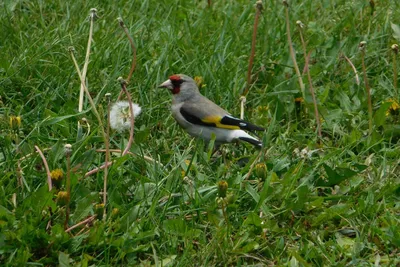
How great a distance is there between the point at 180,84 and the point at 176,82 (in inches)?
1.6

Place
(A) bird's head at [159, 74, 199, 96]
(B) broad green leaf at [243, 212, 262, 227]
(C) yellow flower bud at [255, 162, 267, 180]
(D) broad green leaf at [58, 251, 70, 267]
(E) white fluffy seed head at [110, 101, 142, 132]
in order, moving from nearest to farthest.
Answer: (D) broad green leaf at [58, 251, 70, 267], (B) broad green leaf at [243, 212, 262, 227], (C) yellow flower bud at [255, 162, 267, 180], (E) white fluffy seed head at [110, 101, 142, 132], (A) bird's head at [159, 74, 199, 96]

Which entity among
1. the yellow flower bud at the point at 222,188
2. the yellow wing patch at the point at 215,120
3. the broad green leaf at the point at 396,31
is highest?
the yellow flower bud at the point at 222,188

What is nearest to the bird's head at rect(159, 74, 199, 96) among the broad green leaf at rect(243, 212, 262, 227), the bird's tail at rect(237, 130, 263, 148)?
the bird's tail at rect(237, 130, 263, 148)

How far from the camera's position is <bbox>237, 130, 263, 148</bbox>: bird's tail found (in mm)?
5508

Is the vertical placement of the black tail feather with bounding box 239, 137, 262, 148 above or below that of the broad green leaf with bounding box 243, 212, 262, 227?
below

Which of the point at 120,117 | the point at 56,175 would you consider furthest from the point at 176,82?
the point at 56,175

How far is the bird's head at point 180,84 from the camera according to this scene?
5797 millimetres

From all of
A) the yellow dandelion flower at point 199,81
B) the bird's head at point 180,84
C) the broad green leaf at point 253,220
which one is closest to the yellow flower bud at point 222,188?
the broad green leaf at point 253,220

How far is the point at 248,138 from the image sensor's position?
5.57 meters

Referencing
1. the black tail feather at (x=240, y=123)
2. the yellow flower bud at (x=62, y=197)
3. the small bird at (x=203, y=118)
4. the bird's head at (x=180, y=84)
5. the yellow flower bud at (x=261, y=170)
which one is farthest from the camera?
the bird's head at (x=180, y=84)

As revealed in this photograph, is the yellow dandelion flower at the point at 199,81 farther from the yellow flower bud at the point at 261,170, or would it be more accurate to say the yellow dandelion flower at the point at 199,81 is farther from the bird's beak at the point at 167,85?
the yellow flower bud at the point at 261,170

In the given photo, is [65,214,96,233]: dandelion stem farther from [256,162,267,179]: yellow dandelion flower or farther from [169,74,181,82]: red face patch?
[169,74,181,82]: red face patch

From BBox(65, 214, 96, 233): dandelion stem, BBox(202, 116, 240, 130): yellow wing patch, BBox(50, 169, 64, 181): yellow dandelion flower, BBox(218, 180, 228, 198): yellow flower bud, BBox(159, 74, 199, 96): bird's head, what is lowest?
BBox(202, 116, 240, 130): yellow wing patch

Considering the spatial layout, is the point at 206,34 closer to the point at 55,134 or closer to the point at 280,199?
the point at 55,134
